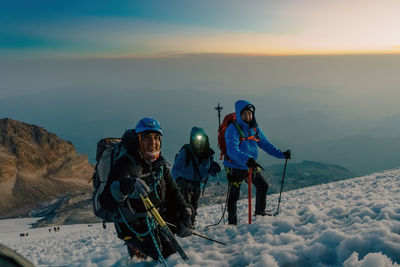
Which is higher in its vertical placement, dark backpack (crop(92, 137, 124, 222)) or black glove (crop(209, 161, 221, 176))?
dark backpack (crop(92, 137, 124, 222))

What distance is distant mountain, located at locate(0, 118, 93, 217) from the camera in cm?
12431

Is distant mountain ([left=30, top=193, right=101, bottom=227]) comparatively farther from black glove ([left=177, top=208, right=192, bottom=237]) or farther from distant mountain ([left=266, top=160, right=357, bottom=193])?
distant mountain ([left=266, top=160, right=357, bottom=193])

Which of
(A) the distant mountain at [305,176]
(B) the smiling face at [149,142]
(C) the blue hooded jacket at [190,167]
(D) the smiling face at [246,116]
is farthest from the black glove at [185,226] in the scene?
(A) the distant mountain at [305,176]

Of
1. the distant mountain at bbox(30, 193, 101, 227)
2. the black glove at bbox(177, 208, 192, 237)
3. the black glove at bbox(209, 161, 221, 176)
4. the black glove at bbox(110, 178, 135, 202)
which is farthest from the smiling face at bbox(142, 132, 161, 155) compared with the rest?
the distant mountain at bbox(30, 193, 101, 227)

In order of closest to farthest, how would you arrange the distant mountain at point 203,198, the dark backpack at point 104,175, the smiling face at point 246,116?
the dark backpack at point 104,175 → the smiling face at point 246,116 → the distant mountain at point 203,198

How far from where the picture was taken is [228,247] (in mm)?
6570

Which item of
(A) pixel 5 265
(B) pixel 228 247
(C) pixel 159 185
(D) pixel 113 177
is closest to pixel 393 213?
(B) pixel 228 247

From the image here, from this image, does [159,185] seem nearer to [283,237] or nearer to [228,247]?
[228,247]

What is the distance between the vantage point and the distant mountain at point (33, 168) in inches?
4894

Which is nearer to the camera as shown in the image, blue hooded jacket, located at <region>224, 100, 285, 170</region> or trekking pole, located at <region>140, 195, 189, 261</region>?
trekking pole, located at <region>140, 195, 189, 261</region>

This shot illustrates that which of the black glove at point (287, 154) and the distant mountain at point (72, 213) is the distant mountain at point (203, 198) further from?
the black glove at point (287, 154)

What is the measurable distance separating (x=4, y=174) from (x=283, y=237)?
506ft

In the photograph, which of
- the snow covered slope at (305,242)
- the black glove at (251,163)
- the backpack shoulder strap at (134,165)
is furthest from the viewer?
the black glove at (251,163)

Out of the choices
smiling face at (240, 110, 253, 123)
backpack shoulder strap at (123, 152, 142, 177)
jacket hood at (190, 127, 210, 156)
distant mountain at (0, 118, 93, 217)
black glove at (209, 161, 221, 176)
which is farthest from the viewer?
distant mountain at (0, 118, 93, 217)
